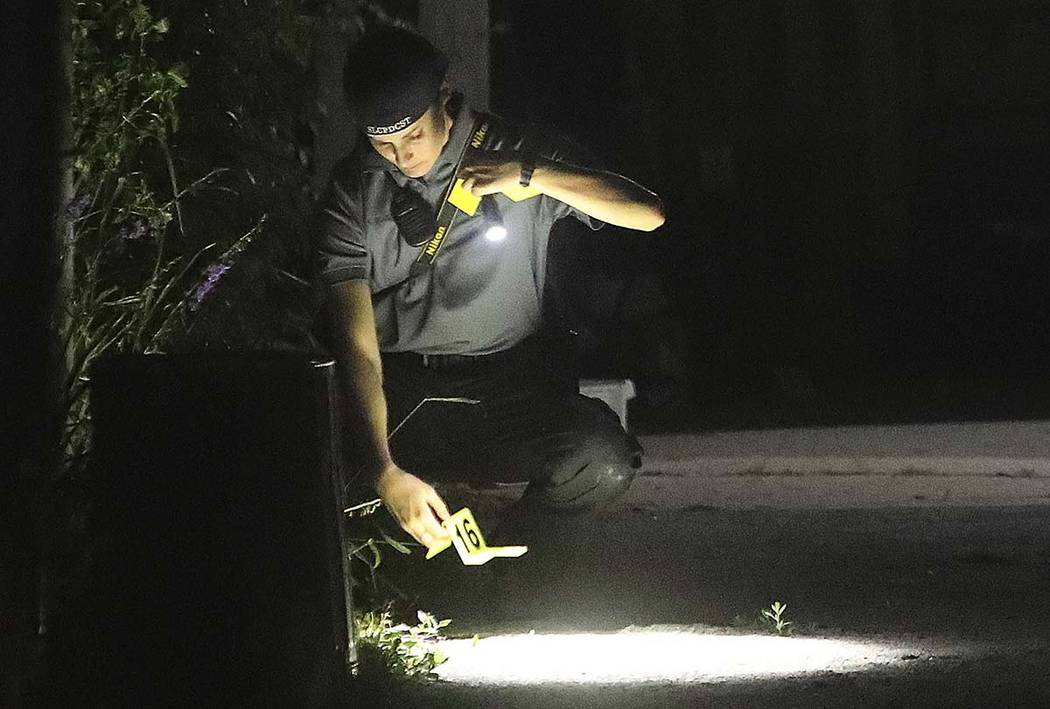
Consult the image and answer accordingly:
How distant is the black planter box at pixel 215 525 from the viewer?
461 centimetres

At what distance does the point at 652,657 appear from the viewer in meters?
5.69

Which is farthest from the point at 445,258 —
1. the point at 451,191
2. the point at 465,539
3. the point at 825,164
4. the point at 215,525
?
the point at 825,164

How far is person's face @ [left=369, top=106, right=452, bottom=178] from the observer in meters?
5.77

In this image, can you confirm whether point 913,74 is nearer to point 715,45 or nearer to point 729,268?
point 715,45

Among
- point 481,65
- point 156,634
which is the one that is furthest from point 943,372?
point 156,634

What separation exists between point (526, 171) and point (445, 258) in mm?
462

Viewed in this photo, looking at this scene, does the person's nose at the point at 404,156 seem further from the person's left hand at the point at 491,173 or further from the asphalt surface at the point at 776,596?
the asphalt surface at the point at 776,596

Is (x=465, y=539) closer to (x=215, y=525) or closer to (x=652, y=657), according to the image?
(x=652, y=657)

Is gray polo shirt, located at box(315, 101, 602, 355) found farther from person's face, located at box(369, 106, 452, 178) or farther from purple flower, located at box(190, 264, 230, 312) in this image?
purple flower, located at box(190, 264, 230, 312)

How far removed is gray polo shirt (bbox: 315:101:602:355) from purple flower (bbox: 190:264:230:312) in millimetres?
475

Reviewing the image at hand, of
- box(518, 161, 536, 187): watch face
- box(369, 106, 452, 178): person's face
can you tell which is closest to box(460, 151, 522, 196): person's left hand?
box(518, 161, 536, 187): watch face

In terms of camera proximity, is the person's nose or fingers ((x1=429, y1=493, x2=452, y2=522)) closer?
fingers ((x1=429, y1=493, x2=452, y2=522))

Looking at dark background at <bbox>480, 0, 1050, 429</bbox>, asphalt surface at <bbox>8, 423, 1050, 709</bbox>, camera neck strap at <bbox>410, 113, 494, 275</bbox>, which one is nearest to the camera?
asphalt surface at <bbox>8, 423, 1050, 709</bbox>

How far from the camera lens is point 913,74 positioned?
19.2 meters
